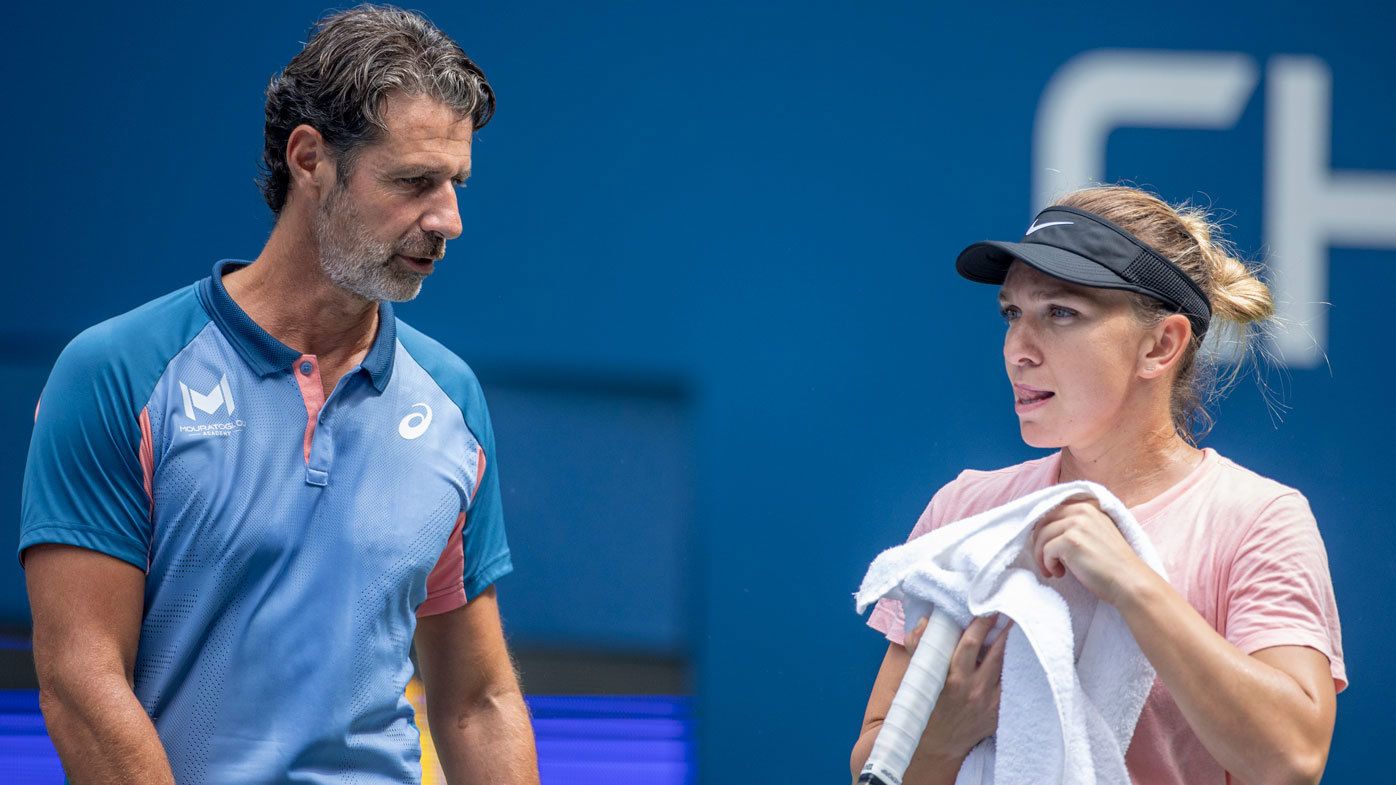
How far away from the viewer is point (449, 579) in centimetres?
190

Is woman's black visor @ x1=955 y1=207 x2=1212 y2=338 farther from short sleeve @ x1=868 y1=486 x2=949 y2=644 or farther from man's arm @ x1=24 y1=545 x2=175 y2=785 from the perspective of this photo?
man's arm @ x1=24 y1=545 x2=175 y2=785

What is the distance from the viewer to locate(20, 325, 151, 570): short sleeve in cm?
159

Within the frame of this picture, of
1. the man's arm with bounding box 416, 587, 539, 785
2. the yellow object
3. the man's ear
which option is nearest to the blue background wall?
the yellow object

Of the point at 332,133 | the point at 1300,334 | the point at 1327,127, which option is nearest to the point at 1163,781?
the point at 332,133

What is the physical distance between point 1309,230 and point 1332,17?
1.35 ft

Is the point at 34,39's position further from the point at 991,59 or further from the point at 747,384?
the point at 991,59

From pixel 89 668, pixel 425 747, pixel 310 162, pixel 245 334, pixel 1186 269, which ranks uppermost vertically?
pixel 310 162

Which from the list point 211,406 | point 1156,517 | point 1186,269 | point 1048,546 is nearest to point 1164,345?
point 1186,269

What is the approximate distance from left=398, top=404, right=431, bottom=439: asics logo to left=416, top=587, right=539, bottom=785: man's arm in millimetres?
249

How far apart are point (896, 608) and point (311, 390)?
2.48ft

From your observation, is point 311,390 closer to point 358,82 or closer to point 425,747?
point 358,82

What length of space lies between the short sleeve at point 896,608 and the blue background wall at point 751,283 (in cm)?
81

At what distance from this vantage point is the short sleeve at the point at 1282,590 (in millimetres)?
1535

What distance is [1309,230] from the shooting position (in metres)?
2.71
